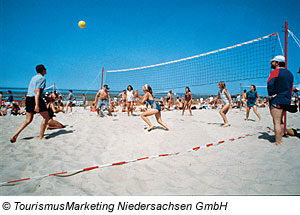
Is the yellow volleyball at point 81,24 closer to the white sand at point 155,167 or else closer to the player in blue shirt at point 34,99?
the player in blue shirt at point 34,99

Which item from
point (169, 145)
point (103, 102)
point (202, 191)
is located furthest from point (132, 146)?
point (103, 102)

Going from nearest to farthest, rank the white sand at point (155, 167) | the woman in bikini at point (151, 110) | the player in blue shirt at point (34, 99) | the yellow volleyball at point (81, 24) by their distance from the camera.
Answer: the white sand at point (155, 167), the player in blue shirt at point (34, 99), the woman in bikini at point (151, 110), the yellow volleyball at point (81, 24)

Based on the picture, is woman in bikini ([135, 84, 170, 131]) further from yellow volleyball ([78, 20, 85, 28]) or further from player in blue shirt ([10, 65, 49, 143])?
yellow volleyball ([78, 20, 85, 28])

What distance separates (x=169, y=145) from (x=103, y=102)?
5438 millimetres

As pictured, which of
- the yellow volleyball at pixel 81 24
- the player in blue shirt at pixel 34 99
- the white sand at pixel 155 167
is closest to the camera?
the white sand at pixel 155 167

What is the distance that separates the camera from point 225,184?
1.83 m

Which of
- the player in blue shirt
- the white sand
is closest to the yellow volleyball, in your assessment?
the player in blue shirt

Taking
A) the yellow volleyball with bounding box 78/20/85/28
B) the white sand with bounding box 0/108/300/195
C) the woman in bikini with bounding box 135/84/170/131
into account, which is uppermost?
the yellow volleyball with bounding box 78/20/85/28

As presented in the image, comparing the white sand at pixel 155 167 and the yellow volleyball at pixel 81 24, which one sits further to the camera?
the yellow volleyball at pixel 81 24

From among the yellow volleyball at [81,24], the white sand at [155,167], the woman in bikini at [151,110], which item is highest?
the yellow volleyball at [81,24]

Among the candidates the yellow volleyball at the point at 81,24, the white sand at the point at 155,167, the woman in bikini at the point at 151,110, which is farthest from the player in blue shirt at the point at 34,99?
the yellow volleyball at the point at 81,24

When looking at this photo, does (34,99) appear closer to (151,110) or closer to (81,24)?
(151,110)

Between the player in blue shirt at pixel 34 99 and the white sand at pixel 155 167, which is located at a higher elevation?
the player in blue shirt at pixel 34 99
